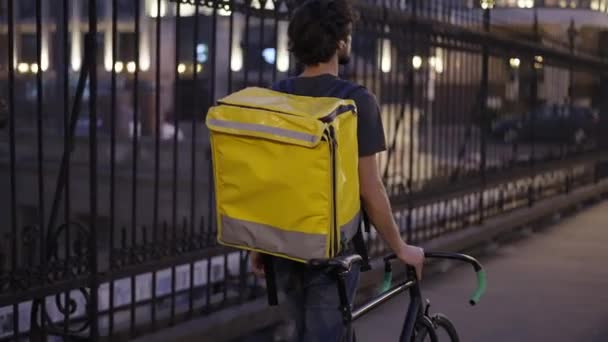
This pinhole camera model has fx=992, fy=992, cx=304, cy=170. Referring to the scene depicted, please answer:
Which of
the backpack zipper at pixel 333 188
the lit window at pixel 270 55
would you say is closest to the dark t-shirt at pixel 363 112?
the backpack zipper at pixel 333 188

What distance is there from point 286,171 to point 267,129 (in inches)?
5.5

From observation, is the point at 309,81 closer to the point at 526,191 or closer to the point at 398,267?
the point at 398,267

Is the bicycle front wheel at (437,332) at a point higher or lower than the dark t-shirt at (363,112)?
lower

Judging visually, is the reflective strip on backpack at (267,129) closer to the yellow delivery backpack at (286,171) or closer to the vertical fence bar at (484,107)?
the yellow delivery backpack at (286,171)

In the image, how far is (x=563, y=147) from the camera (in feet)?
45.9

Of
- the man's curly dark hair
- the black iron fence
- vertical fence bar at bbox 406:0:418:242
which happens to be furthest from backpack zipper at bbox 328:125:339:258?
vertical fence bar at bbox 406:0:418:242

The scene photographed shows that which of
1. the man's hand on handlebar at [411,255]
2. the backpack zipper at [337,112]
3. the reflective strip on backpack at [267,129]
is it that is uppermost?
the backpack zipper at [337,112]

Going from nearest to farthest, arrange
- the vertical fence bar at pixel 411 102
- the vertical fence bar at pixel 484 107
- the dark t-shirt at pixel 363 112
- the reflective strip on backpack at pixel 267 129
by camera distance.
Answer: the reflective strip on backpack at pixel 267 129 < the dark t-shirt at pixel 363 112 < the vertical fence bar at pixel 411 102 < the vertical fence bar at pixel 484 107

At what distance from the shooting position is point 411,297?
371cm

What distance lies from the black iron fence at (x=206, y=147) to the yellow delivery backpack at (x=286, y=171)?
4.78 ft

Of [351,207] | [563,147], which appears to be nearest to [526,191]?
[563,147]

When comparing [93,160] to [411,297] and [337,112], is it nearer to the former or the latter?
[411,297]

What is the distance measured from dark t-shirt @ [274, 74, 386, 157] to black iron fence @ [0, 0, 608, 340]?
1538 millimetres

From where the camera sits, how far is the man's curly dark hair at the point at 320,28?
321 centimetres
